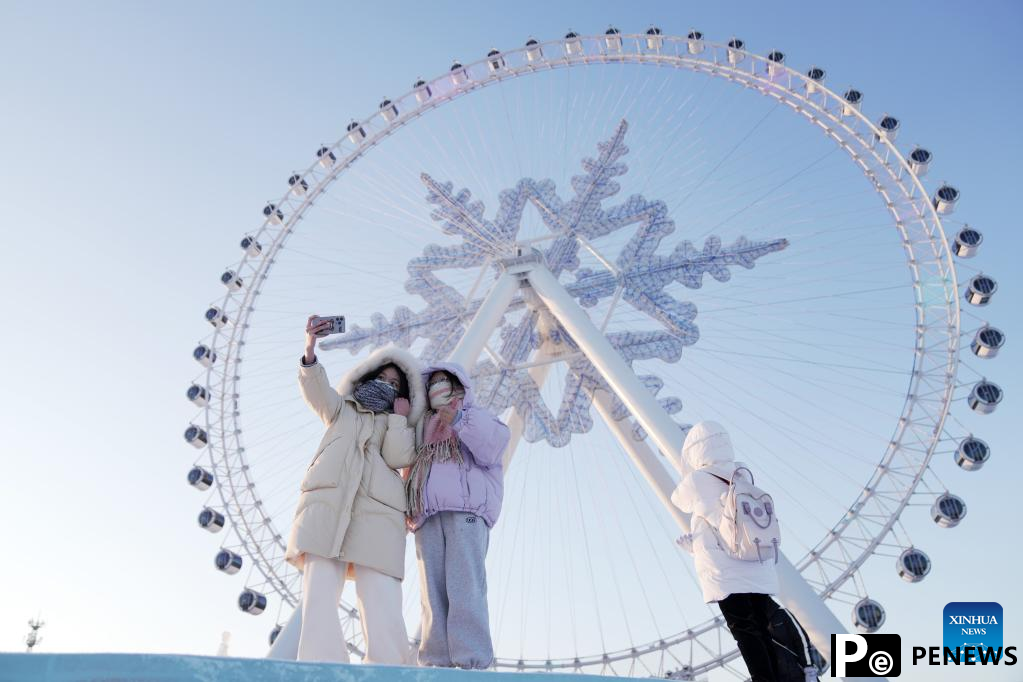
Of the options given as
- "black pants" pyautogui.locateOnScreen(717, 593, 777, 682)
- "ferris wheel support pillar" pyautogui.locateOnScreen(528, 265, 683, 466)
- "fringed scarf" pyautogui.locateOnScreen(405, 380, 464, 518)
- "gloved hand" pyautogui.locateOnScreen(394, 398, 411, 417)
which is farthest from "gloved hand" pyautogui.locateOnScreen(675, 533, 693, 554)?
"ferris wheel support pillar" pyautogui.locateOnScreen(528, 265, 683, 466)

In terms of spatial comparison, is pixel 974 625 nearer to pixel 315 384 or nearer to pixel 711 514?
pixel 711 514

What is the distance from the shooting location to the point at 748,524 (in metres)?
3.44

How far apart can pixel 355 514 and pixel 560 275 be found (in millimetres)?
9164

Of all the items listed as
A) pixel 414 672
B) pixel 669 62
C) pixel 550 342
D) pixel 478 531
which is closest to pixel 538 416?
pixel 550 342

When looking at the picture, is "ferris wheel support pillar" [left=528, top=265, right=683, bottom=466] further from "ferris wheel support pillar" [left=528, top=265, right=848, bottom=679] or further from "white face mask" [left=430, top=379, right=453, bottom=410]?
"white face mask" [left=430, top=379, right=453, bottom=410]

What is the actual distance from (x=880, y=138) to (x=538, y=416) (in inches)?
248

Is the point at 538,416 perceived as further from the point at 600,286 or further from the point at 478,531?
the point at 478,531

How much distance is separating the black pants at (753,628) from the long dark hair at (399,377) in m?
1.76

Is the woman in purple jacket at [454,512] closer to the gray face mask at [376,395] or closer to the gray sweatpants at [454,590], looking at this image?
the gray sweatpants at [454,590]

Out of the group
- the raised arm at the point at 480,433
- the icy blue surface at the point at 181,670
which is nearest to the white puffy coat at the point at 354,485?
the raised arm at the point at 480,433

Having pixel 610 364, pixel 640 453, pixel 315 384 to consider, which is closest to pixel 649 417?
pixel 610 364

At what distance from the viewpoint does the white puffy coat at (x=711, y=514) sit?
3424 mm

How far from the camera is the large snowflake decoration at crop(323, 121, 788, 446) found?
1152 cm

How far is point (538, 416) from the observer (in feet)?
40.0
